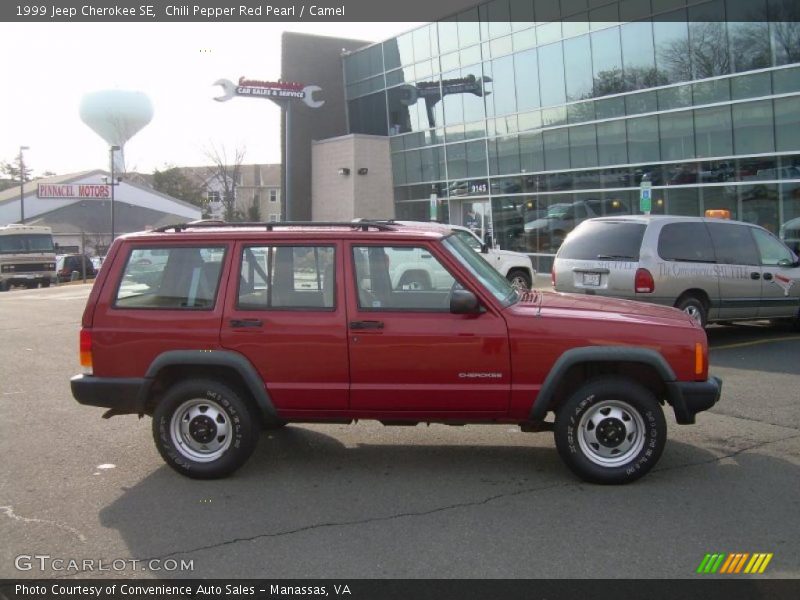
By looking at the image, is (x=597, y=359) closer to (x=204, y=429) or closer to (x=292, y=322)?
(x=292, y=322)

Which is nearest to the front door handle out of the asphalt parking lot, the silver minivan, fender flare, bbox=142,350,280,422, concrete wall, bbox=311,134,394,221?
fender flare, bbox=142,350,280,422

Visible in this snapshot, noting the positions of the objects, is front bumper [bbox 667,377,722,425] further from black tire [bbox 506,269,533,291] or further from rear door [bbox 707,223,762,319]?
black tire [bbox 506,269,533,291]

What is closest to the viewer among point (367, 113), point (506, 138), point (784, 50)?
point (784, 50)

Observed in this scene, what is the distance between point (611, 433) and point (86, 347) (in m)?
3.78

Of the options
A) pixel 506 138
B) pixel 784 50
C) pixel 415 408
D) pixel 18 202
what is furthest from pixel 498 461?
pixel 18 202

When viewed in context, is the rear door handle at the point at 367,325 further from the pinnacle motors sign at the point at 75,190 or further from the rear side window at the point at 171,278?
the pinnacle motors sign at the point at 75,190

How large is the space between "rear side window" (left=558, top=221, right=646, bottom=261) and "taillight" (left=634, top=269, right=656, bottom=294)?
223 mm

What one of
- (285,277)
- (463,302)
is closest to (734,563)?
(463,302)

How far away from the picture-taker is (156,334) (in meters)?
5.43

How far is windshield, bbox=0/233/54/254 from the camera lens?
34.5 meters

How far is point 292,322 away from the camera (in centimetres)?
538

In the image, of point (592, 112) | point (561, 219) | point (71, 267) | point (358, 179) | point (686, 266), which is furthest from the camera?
point (71, 267)
